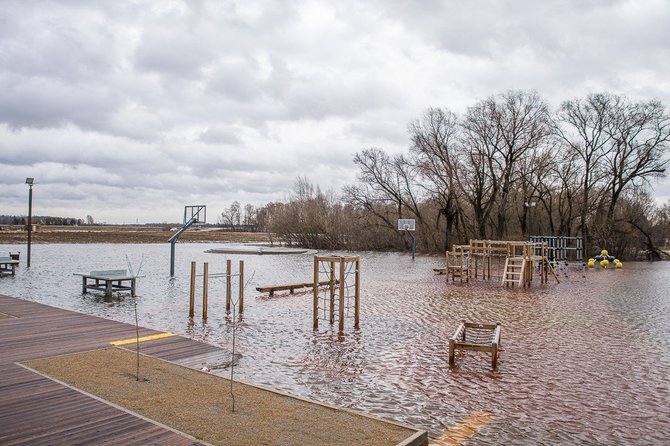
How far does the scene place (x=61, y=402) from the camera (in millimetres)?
4578

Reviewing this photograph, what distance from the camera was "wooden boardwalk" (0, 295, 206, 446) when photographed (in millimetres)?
3809

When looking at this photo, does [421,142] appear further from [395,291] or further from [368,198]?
[395,291]

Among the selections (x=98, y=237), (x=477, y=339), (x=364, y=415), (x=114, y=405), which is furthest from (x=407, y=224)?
(x=98, y=237)

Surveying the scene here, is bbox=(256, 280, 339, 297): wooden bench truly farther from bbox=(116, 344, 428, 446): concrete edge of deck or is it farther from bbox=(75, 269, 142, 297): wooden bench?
bbox=(116, 344, 428, 446): concrete edge of deck

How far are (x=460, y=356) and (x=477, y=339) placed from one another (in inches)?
39.7

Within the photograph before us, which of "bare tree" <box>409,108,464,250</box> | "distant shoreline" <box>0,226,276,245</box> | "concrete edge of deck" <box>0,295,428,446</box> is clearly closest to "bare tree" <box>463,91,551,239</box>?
"bare tree" <box>409,108,464,250</box>

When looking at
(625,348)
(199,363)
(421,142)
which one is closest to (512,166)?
(421,142)

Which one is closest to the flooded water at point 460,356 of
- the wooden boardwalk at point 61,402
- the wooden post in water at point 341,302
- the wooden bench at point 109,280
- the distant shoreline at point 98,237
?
the wooden post in water at point 341,302

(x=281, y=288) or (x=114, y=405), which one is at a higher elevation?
(x=281, y=288)

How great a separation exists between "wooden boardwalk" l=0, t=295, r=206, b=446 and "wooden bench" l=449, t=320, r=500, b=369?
128 inches

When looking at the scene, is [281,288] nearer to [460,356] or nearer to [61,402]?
[460,356]

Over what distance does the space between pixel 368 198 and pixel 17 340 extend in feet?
118

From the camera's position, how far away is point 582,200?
34.6 meters

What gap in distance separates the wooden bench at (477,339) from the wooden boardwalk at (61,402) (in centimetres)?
Answer: 326
